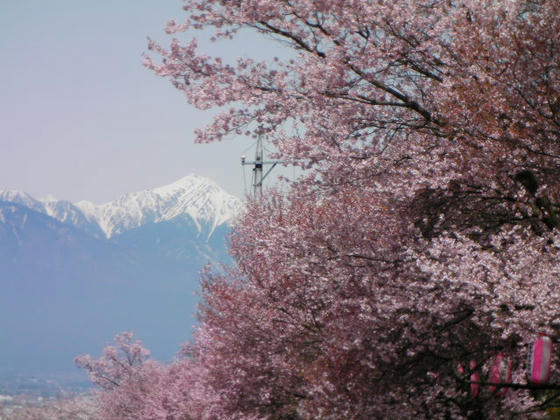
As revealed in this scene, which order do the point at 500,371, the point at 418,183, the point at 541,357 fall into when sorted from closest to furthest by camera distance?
the point at 541,357 < the point at 418,183 < the point at 500,371

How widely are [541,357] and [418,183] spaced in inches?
124

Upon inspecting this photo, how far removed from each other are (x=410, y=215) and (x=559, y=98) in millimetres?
2872

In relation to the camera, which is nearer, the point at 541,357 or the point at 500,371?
the point at 541,357

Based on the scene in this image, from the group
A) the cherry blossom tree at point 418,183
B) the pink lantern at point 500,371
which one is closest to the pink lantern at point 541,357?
the cherry blossom tree at point 418,183

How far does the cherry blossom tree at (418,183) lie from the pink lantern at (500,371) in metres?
0.05

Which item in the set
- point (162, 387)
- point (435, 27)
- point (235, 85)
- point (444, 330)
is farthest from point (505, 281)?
point (162, 387)

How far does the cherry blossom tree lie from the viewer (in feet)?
34.7

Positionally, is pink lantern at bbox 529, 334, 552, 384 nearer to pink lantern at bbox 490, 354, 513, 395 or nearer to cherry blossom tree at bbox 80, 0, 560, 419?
cherry blossom tree at bbox 80, 0, 560, 419

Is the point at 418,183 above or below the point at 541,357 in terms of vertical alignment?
above

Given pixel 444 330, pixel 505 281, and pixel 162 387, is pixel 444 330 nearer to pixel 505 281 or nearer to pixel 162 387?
pixel 505 281

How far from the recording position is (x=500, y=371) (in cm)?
1350

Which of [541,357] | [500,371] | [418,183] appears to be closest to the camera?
[541,357]

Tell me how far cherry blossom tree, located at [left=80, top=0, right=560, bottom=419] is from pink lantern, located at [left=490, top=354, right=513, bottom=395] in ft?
0.18

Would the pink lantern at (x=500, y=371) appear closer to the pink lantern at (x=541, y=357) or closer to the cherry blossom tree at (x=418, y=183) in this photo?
the cherry blossom tree at (x=418, y=183)
